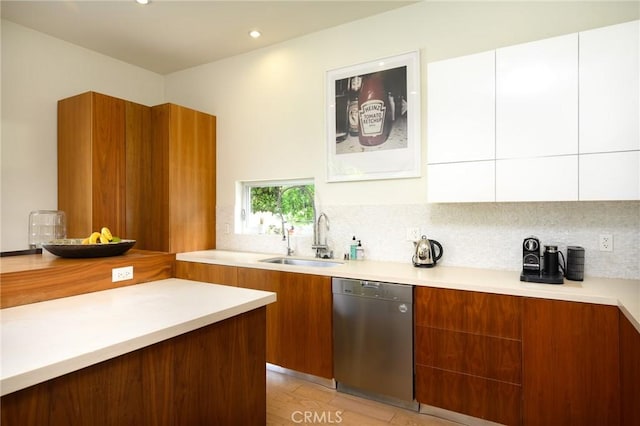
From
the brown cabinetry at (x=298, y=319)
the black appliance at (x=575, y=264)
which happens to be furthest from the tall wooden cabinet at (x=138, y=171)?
the black appliance at (x=575, y=264)

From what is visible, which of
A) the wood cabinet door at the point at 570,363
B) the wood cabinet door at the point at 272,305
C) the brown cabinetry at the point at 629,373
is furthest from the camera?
the wood cabinet door at the point at 272,305

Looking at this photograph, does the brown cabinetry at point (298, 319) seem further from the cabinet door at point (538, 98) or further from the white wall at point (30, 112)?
the white wall at point (30, 112)

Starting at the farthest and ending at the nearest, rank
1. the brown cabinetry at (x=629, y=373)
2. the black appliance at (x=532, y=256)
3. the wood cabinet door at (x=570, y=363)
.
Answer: the black appliance at (x=532, y=256)
the wood cabinet door at (x=570, y=363)
the brown cabinetry at (x=629, y=373)

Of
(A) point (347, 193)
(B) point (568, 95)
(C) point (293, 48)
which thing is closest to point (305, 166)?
(A) point (347, 193)

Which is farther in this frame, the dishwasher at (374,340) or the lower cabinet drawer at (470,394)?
the dishwasher at (374,340)

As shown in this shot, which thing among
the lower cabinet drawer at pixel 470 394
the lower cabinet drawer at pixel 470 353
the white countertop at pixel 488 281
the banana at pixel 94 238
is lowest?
the lower cabinet drawer at pixel 470 394

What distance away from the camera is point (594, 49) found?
1.86 metres

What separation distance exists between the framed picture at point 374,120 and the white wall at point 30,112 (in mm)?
2572

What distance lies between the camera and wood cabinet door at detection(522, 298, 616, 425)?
5.43ft

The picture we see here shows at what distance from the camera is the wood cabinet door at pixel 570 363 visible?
1654 millimetres

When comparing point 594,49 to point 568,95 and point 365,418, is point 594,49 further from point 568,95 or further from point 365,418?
point 365,418

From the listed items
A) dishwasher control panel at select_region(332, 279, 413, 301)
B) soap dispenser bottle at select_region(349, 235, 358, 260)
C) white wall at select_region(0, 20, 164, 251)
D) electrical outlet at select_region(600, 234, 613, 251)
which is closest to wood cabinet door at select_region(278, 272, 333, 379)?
dishwasher control panel at select_region(332, 279, 413, 301)

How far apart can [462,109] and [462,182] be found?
0.47 meters

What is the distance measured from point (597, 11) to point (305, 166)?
Answer: 7.56ft
